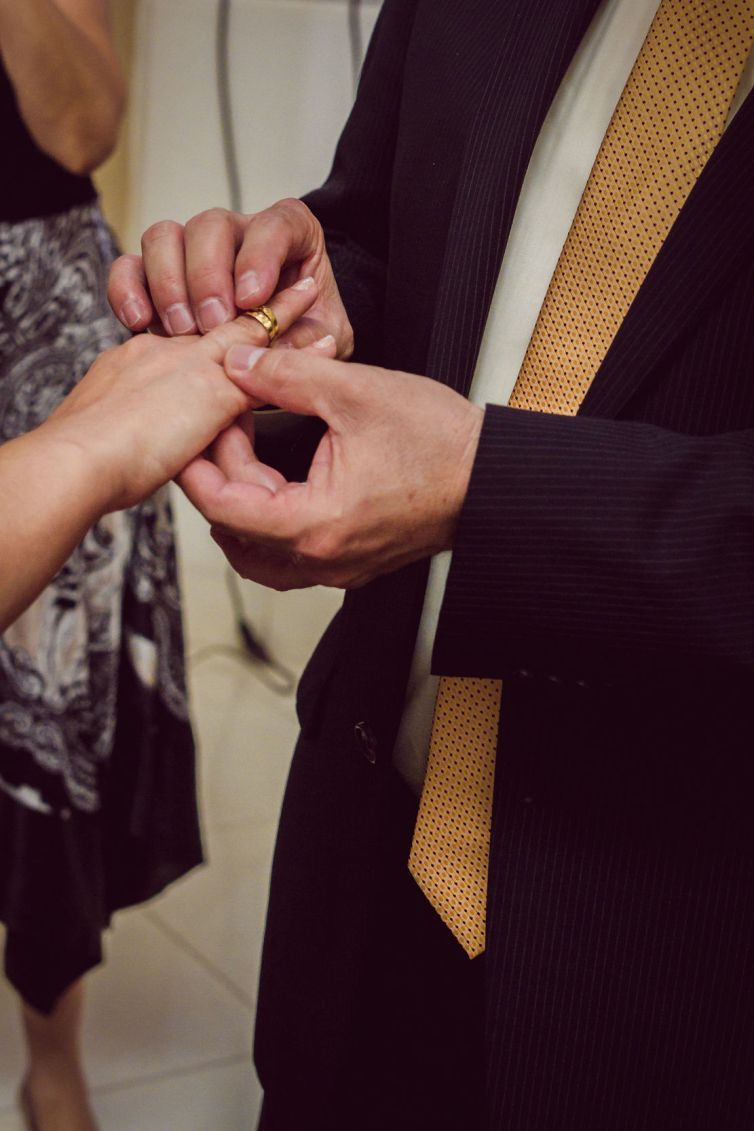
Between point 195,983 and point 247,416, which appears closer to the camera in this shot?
point 247,416

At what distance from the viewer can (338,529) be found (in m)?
0.63

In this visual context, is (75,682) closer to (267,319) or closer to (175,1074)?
(175,1074)

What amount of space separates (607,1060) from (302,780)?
0.30 metres

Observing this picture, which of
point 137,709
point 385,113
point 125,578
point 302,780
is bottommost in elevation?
point 137,709

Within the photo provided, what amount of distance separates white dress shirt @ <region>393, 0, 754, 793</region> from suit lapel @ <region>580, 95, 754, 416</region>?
0.10 metres

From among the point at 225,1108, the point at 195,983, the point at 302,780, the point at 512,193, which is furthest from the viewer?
the point at 195,983

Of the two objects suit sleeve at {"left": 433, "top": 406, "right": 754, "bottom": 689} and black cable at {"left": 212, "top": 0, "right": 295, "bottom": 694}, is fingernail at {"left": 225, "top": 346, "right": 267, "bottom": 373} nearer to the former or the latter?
suit sleeve at {"left": 433, "top": 406, "right": 754, "bottom": 689}

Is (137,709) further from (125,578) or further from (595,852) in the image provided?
(595,852)

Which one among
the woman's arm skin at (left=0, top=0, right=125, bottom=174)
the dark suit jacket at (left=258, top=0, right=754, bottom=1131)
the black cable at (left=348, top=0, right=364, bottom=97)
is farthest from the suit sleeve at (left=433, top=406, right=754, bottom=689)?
the black cable at (left=348, top=0, right=364, bottom=97)

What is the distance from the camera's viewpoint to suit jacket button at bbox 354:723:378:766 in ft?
2.65

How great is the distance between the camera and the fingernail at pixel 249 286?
2.55ft

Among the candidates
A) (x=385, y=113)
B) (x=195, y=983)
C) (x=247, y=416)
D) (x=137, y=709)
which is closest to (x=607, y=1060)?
(x=247, y=416)

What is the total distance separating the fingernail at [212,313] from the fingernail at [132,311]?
1.7 inches

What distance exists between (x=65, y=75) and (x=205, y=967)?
50.9 inches
